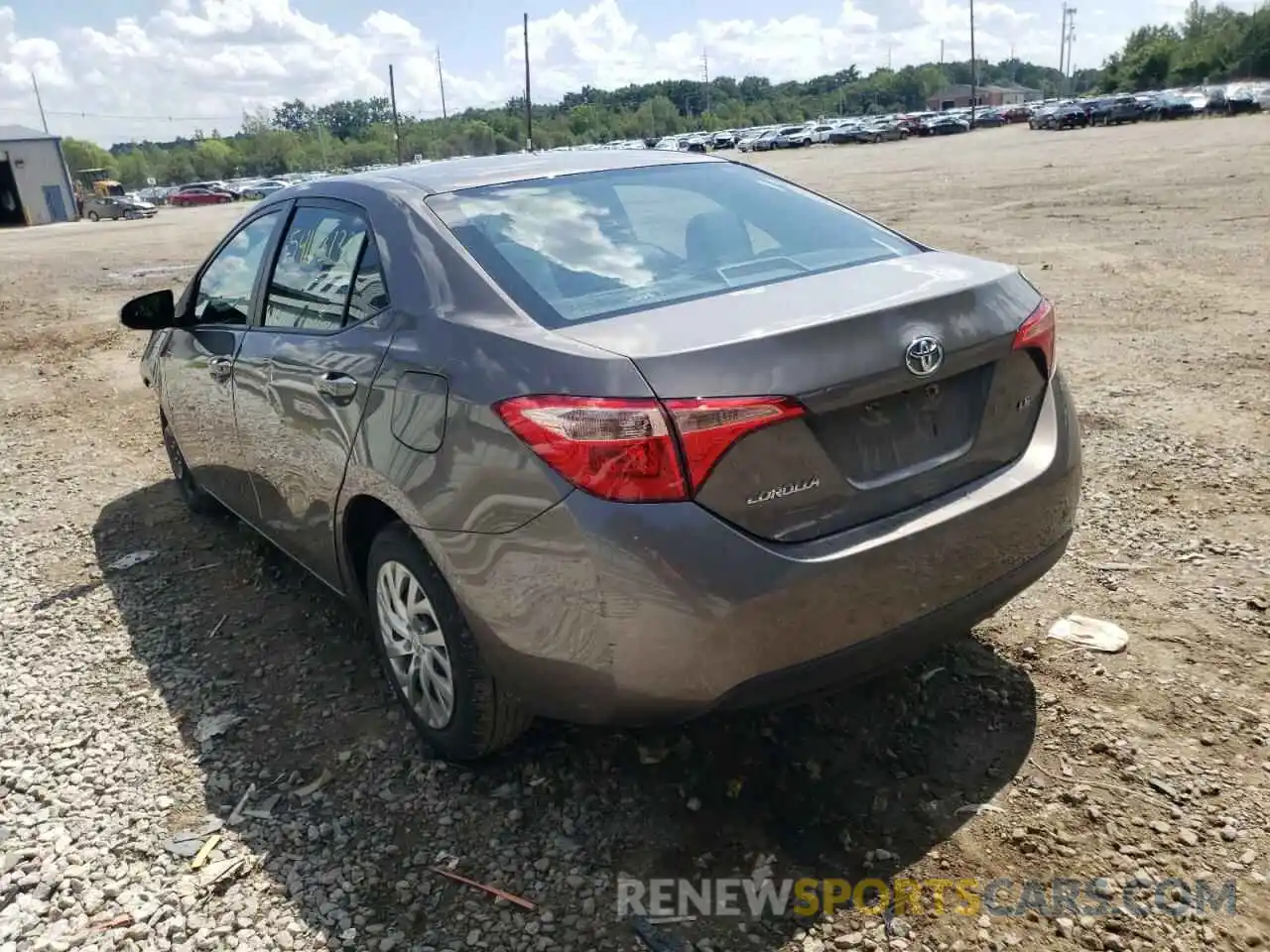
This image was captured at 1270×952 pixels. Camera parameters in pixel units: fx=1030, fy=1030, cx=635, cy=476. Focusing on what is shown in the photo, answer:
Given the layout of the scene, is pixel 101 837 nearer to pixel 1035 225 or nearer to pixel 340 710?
pixel 340 710

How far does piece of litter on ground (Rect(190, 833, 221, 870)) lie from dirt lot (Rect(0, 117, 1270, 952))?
4 cm

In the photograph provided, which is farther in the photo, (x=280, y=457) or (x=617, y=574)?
(x=280, y=457)

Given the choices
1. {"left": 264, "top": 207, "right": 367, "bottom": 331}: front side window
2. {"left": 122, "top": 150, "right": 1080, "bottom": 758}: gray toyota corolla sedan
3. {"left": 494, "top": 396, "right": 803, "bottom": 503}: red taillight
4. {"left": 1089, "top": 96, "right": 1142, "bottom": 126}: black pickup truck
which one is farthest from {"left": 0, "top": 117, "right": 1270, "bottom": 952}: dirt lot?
{"left": 1089, "top": 96, "right": 1142, "bottom": 126}: black pickup truck

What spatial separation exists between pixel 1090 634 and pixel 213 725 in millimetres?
3051

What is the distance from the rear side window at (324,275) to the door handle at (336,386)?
18 centimetres

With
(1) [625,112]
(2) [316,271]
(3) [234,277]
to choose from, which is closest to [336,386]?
(2) [316,271]

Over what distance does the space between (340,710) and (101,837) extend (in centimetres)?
82

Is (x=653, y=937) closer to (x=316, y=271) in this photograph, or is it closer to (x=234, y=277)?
(x=316, y=271)

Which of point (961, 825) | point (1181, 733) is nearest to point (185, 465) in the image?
point (961, 825)

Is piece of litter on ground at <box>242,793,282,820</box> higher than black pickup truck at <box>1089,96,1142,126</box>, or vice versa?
black pickup truck at <box>1089,96,1142,126</box>

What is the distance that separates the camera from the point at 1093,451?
5.36 m

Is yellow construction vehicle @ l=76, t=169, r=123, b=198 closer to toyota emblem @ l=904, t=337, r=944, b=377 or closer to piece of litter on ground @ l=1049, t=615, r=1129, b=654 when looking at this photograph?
piece of litter on ground @ l=1049, t=615, r=1129, b=654

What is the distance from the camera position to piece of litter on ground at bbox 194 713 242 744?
346 centimetres

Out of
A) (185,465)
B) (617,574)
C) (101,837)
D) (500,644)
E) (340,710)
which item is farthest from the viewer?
(185,465)
